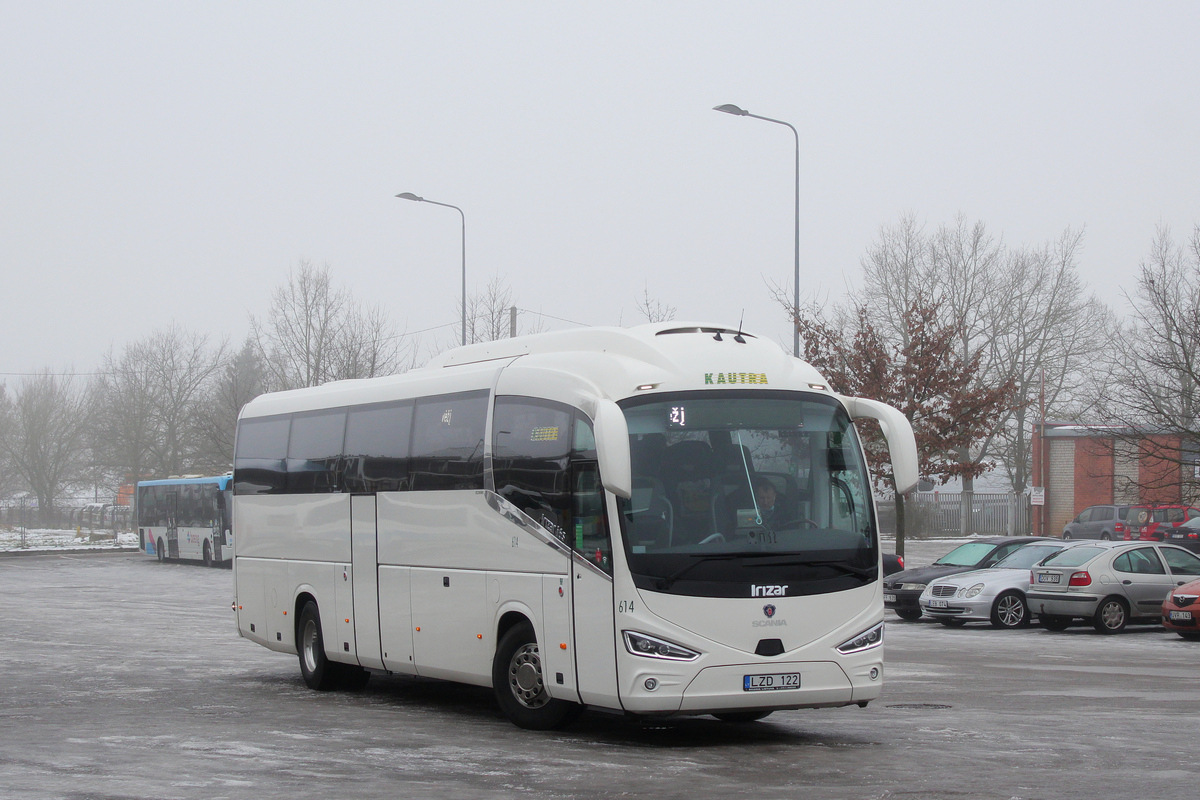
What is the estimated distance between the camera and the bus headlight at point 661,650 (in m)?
9.93

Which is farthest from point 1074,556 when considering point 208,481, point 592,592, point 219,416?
point 219,416

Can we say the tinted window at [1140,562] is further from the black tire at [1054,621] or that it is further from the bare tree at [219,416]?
the bare tree at [219,416]

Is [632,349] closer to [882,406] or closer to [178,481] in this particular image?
[882,406]

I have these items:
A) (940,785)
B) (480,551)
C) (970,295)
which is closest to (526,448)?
(480,551)

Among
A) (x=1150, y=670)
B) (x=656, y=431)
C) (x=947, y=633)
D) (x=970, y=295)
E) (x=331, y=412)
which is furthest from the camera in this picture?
(x=970, y=295)

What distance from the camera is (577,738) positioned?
10.9 m

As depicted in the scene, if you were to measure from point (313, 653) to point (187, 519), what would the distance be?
118 ft

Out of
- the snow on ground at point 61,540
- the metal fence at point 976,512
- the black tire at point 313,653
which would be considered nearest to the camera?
the black tire at point 313,653

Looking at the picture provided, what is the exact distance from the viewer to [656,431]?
1039 cm

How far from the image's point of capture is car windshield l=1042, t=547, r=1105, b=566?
2189 centimetres

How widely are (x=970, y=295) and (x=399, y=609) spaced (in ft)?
168

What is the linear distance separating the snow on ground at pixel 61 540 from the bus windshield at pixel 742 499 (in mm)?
53371

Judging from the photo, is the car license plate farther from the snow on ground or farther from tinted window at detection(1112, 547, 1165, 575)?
the snow on ground

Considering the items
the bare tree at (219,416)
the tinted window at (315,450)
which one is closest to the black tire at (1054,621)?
the tinted window at (315,450)
